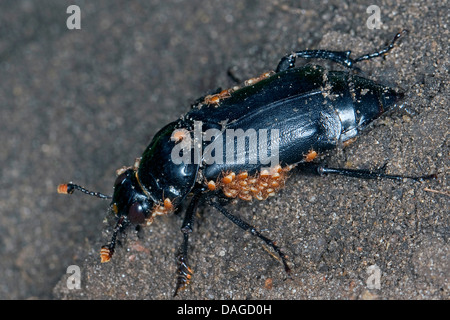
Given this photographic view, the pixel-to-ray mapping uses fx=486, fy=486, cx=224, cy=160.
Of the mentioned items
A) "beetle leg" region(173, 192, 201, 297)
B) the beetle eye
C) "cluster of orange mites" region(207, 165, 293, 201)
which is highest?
"cluster of orange mites" region(207, 165, 293, 201)

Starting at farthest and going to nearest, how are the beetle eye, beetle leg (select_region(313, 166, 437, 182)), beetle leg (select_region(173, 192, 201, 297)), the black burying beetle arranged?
1. the beetle eye
2. beetle leg (select_region(173, 192, 201, 297))
3. the black burying beetle
4. beetle leg (select_region(313, 166, 437, 182))

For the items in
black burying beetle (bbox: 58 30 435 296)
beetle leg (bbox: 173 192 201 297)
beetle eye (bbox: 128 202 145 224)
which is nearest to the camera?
black burying beetle (bbox: 58 30 435 296)

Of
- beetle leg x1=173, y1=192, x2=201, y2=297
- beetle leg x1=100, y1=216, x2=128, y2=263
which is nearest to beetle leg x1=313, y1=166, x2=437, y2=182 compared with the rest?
beetle leg x1=173, y1=192, x2=201, y2=297

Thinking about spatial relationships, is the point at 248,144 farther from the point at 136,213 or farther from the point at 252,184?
the point at 136,213

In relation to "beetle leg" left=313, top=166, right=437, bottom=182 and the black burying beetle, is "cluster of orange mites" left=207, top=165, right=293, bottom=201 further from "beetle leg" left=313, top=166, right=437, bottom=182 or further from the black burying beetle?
"beetle leg" left=313, top=166, right=437, bottom=182

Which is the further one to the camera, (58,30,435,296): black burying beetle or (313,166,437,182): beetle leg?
(58,30,435,296): black burying beetle
